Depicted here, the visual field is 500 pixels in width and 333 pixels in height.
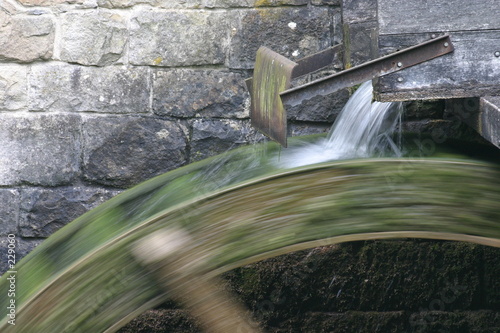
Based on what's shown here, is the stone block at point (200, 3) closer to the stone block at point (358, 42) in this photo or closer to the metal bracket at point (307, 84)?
the stone block at point (358, 42)

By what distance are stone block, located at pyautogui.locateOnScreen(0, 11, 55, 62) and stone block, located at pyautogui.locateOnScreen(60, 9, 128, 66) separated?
7 centimetres

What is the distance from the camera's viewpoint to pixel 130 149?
9.35 feet

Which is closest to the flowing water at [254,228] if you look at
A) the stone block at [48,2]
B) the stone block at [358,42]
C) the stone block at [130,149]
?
the stone block at [358,42]

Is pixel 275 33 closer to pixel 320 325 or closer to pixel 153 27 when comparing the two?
pixel 153 27

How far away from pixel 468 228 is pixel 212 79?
Result: 1.52 m

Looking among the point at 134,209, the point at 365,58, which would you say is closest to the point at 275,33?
the point at 365,58

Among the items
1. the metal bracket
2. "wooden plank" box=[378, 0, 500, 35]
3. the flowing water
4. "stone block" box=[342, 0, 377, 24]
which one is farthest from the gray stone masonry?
the flowing water

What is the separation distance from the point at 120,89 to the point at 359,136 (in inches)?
47.2

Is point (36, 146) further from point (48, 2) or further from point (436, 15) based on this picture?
point (436, 15)

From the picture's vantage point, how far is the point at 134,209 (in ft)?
6.69

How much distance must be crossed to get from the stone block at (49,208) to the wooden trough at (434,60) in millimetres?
1350

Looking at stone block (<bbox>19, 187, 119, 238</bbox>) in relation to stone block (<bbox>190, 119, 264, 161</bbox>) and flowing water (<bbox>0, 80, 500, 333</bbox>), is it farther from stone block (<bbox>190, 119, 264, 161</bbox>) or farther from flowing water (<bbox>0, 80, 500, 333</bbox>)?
flowing water (<bbox>0, 80, 500, 333</bbox>)

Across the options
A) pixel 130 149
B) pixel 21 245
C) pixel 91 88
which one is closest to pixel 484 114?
pixel 130 149

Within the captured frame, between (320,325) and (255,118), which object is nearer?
(255,118)
